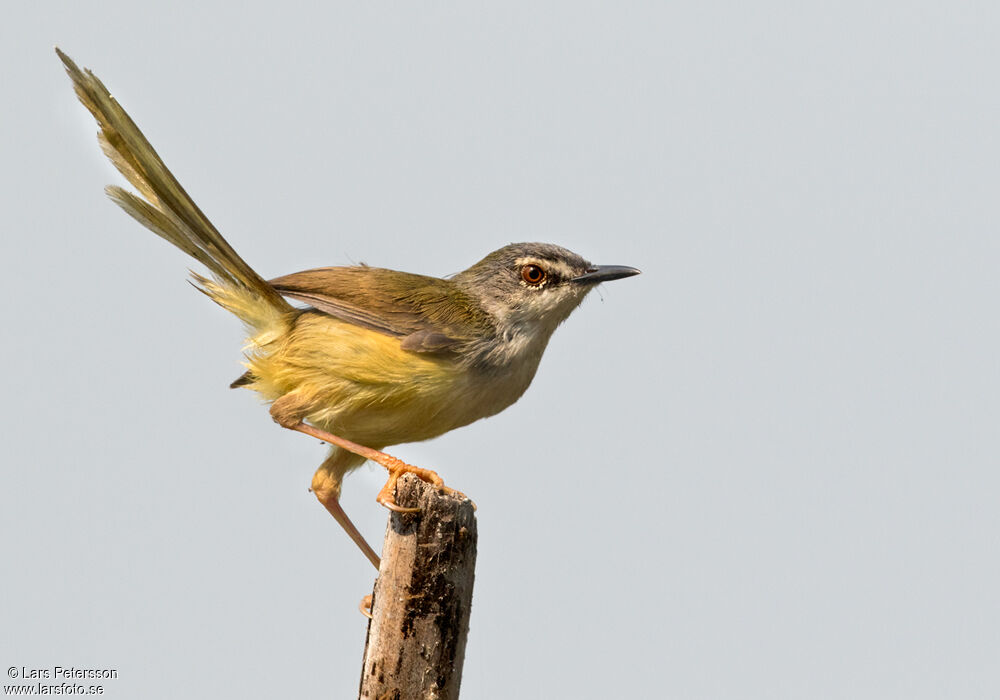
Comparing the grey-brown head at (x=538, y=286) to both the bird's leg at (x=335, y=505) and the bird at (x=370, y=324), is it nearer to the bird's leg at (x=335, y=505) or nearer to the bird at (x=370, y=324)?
the bird at (x=370, y=324)

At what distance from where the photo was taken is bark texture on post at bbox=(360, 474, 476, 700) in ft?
16.6

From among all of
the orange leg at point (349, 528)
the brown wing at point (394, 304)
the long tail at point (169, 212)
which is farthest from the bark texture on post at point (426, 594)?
the long tail at point (169, 212)

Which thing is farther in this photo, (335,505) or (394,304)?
(335,505)

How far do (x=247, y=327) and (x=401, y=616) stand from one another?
2127 mm

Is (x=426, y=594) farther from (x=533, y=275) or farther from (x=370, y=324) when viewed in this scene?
(x=533, y=275)

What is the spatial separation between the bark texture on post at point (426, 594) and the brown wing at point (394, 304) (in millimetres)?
951

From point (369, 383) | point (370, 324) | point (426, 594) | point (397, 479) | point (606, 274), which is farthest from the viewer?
point (606, 274)

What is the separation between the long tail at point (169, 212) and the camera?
532 centimetres

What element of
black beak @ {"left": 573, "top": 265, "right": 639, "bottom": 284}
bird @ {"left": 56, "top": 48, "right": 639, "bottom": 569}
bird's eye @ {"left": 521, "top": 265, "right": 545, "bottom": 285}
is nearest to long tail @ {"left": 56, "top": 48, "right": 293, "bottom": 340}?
bird @ {"left": 56, "top": 48, "right": 639, "bottom": 569}

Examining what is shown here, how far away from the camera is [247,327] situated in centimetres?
599

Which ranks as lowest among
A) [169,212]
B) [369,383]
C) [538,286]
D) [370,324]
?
[369,383]

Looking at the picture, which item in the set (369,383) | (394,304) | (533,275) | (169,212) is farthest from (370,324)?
(169,212)

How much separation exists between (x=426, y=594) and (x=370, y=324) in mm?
1649

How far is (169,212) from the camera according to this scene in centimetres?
556
